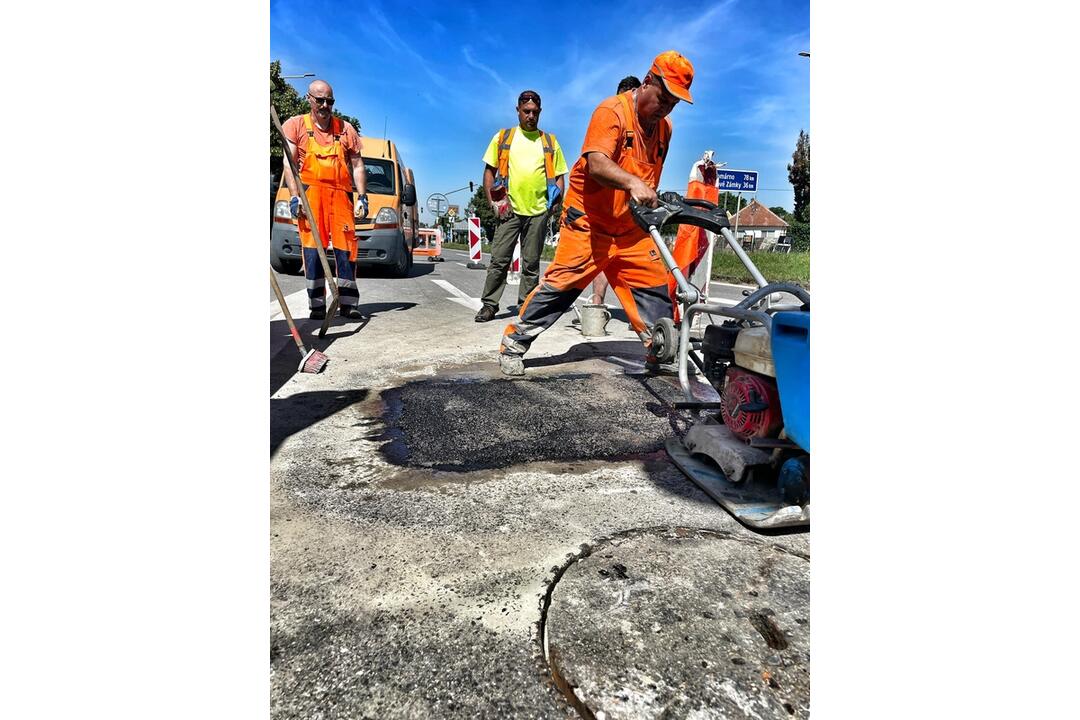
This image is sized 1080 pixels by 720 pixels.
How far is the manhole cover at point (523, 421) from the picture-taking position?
238 centimetres

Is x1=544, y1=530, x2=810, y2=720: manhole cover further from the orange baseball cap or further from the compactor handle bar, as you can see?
the orange baseball cap

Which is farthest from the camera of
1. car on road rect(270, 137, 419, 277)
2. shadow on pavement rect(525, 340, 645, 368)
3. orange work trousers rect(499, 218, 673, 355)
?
car on road rect(270, 137, 419, 277)

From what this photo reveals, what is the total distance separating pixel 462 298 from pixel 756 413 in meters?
6.19

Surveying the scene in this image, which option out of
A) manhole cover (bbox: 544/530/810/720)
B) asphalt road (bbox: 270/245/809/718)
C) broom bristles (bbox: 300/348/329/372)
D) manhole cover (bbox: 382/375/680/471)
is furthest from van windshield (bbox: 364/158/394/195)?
manhole cover (bbox: 544/530/810/720)

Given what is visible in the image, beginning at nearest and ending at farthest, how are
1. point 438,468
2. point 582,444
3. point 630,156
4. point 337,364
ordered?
point 438,468 < point 582,444 < point 630,156 < point 337,364

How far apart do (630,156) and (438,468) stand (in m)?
1.86

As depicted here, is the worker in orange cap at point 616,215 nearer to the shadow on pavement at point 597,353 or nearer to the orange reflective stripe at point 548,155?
the shadow on pavement at point 597,353

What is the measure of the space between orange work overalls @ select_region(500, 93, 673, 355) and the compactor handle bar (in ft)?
1.78

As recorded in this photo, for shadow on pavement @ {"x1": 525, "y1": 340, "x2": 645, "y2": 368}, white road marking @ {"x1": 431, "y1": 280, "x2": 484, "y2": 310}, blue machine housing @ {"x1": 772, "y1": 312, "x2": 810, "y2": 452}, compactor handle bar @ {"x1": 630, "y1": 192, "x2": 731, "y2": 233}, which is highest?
compactor handle bar @ {"x1": 630, "y1": 192, "x2": 731, "y2": 233}

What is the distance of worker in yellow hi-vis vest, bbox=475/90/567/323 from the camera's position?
5.64m

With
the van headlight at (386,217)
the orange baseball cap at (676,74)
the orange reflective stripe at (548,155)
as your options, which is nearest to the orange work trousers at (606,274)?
the orange baseball cap at (676,74)

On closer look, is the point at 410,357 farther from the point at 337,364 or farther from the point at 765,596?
the point at 765,596

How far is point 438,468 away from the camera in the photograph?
2.22m

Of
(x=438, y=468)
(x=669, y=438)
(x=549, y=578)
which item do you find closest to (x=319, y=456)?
(x=438, y=468)
